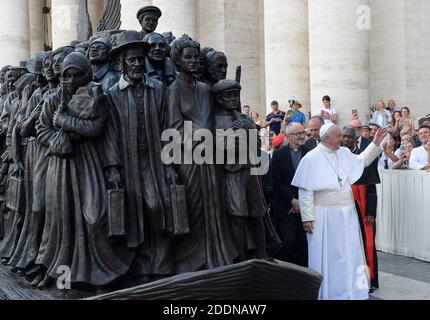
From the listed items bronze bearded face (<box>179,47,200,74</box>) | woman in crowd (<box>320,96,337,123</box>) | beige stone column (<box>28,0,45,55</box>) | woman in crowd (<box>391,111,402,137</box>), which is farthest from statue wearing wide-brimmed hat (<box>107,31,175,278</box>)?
beige stone column (<box>28,0,45,55</box>)

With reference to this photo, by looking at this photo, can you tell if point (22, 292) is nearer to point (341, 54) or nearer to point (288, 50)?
point (341, 54)

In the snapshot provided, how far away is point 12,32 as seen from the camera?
21828 mm

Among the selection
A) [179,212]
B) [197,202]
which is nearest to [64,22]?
[197,202]

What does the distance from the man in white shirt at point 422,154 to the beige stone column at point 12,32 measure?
16.0 metres

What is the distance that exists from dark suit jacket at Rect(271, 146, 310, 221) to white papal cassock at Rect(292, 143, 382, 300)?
0.39 meters

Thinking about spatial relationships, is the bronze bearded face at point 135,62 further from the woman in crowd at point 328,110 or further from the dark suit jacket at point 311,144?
the woman in crowd at point 328,110

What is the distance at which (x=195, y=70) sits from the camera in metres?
5.50

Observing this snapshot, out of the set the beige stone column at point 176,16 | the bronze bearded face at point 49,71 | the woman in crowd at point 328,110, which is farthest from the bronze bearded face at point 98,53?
the beige stone column at point 176,16

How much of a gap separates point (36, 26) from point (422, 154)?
21.6 meters

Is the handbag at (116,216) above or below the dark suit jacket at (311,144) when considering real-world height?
below

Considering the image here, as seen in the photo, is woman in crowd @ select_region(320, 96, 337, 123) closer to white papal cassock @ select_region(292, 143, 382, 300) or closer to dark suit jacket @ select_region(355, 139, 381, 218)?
dark suit jacket @ select_region(355, 139, 381, 218)

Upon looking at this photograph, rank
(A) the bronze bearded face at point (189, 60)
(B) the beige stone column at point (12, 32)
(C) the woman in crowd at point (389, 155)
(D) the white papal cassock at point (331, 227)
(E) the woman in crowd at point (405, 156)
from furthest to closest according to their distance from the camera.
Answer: (B) the beige stone column at point (12, 32), (C) the woman in crowd at point (389, 155), (E) the woman in crowd at point (405, 156), (D) the white papal cassock at point (331, 227), (A) the bronze bearded face at point (189, 60)

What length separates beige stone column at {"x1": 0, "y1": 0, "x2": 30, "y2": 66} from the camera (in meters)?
21.7

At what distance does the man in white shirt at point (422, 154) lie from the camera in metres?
8.77
